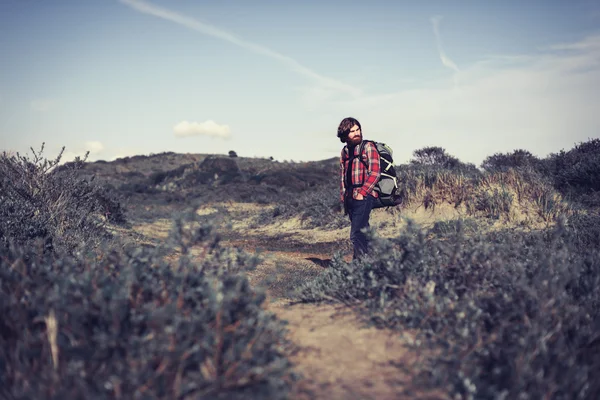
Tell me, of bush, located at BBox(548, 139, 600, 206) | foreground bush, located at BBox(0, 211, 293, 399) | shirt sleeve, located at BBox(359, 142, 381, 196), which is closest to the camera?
foreground bush, located at BBox(0, 211, 293, 399)

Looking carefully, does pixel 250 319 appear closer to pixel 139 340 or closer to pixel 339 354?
pixel 139 340

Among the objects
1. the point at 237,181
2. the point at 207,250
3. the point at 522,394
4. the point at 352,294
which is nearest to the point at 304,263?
the point at 352,294

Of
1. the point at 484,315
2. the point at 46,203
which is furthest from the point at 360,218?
the point at 46,203

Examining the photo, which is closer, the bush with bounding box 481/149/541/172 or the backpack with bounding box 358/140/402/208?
the backpack with bounding box 358/140/402/208

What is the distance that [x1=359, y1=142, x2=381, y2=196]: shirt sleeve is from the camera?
5898mm

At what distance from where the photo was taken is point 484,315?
10.7 ft

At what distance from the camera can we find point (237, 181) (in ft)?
103

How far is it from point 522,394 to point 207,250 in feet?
7.55

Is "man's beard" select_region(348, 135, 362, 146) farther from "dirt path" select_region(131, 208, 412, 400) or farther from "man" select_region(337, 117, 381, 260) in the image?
"dirt path" select_region(131, 208, 412, 400)

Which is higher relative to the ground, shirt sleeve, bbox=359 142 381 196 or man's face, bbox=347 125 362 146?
man's face, bbox=347 125 362 146

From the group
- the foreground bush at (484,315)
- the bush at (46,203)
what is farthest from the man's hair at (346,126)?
the bush at (46,203)

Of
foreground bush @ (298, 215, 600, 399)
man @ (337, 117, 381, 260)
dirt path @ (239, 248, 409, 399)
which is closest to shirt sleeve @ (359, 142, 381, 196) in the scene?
man @ (337, 117, 381, 260)

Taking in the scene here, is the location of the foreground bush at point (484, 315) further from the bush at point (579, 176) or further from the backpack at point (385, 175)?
the bush at point (579, 176)

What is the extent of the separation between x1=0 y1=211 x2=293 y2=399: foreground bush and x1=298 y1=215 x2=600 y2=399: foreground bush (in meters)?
1.01
